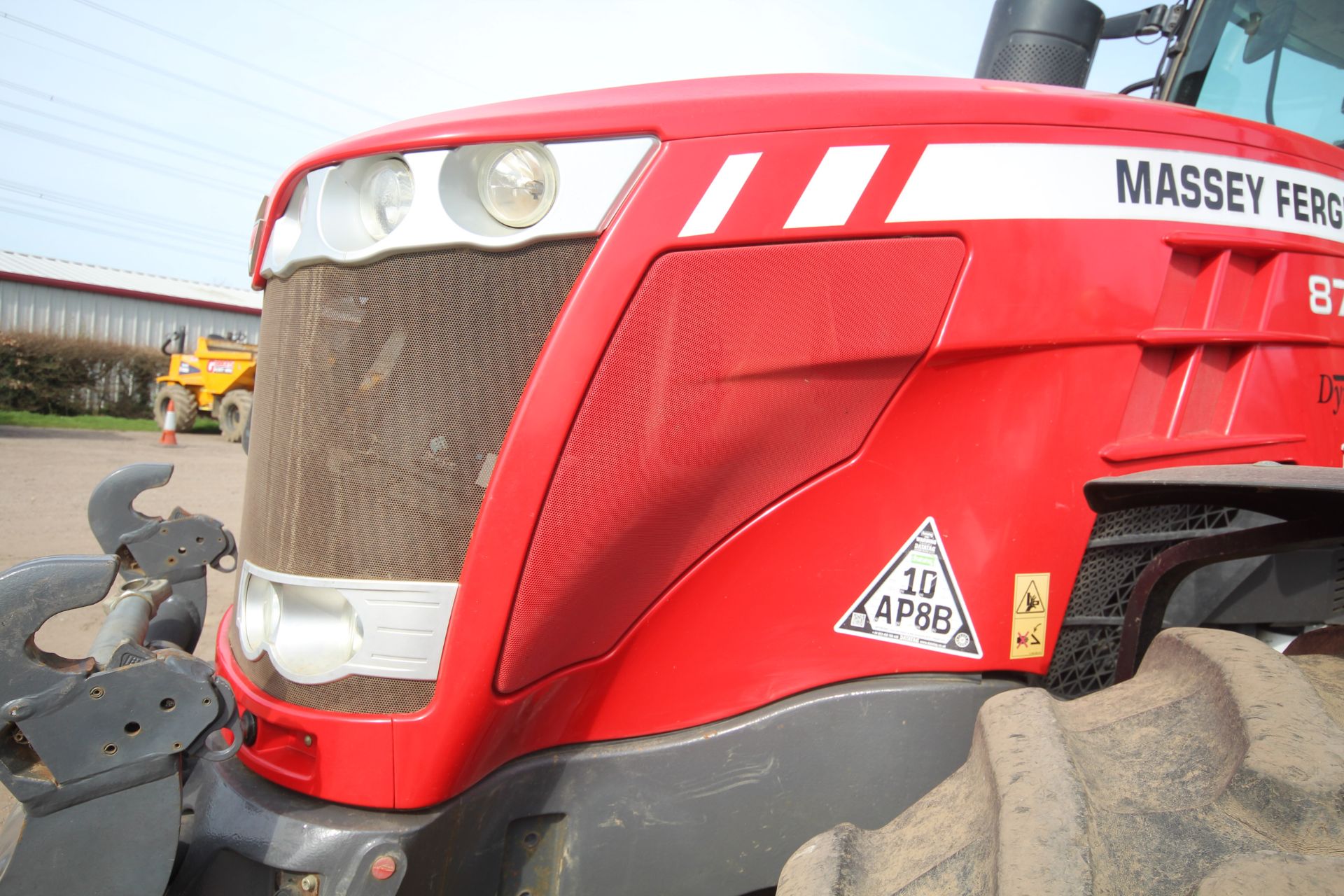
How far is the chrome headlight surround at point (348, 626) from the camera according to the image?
4.42 ft

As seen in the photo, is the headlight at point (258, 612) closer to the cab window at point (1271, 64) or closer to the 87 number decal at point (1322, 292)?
the 87 number decal at point (1322, 292)

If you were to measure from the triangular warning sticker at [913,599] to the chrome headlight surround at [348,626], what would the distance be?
62cm

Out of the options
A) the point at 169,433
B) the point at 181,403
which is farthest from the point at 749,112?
the point at 181,403

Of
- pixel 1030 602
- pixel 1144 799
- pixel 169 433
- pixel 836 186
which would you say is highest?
pixel 836 186

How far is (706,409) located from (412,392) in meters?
0.42

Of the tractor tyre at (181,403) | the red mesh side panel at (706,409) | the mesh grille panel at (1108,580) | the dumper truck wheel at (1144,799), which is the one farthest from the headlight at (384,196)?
the tractor tyre at (181,403)

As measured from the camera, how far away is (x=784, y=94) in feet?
4.51

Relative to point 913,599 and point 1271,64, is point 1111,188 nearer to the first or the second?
point 913,599

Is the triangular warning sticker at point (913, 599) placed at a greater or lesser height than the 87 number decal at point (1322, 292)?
lesser

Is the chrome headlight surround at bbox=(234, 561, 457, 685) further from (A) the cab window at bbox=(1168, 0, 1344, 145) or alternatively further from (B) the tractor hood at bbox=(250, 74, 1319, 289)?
(A) the cab window at bbox=(1168, 0, 1344, 145)

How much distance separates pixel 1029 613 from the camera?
5.11 ft

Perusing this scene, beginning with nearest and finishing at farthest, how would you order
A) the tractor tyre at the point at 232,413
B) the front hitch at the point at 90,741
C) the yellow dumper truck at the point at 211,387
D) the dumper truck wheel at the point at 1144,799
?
the dumper truck wheel at the point at 1144,799, the front hitch at the point at 90,741, the tractor tyre at the point at 232,413, the yellow dumper truck at the point at 211,387

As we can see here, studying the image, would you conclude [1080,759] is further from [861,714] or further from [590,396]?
[590,396]

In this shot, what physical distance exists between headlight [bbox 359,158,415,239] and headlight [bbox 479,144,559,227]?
0.13m
